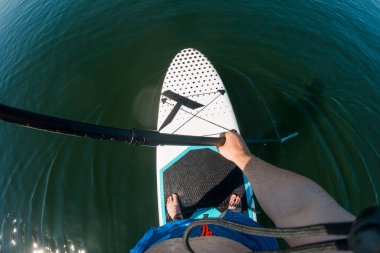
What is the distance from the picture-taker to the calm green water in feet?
16.3

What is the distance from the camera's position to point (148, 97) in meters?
6.17

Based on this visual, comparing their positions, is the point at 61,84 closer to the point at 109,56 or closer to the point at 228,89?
the point at 109,56

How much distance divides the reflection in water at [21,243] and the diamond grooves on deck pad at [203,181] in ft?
6.45

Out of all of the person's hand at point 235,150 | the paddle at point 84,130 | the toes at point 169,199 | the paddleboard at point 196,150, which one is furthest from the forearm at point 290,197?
the toes at point 169,199

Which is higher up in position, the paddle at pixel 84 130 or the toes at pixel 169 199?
the paddle at pixel 84 130

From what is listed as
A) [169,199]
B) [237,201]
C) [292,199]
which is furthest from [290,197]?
[169,199]

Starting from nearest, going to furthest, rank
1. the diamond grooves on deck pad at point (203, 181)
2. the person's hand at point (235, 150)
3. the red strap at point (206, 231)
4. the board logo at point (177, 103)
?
the red strap at point (206, 231) → the person's hand at point (235, 150) → the diamond grooves on deck pad at point (203, 181) → the board logo at point (177, 103)

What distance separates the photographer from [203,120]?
544 centimetres

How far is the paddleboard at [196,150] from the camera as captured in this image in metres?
4.59

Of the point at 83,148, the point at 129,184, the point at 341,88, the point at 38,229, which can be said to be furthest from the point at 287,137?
the point at 38,229

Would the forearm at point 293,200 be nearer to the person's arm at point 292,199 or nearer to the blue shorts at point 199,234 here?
the person's arm at point 292,199

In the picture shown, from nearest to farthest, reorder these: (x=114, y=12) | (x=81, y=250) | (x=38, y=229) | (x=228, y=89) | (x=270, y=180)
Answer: (x=270, y=180) < (x=81, y=250) < (x=38, y=229) < (x=228, y=89) < (x=114, y=12)

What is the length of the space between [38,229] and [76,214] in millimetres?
755

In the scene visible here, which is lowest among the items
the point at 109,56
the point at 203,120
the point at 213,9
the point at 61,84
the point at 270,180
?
the point at 61,84
